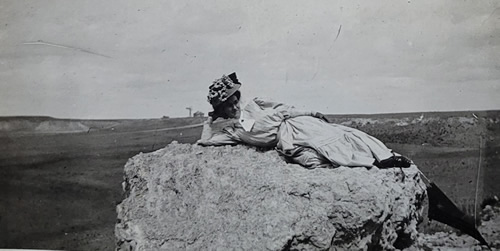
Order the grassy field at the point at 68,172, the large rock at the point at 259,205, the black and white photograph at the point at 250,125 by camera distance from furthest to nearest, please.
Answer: the grassy field at the point at 68,172, the black and white photograph at the point at 250,125, the large rock at the point at 259,205

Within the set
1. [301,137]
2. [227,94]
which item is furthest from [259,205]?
[227,94]

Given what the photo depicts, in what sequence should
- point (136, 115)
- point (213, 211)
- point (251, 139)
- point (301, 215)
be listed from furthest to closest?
point (136, 115) → point (251, 139) → point (213, 211) → point (301, 215)

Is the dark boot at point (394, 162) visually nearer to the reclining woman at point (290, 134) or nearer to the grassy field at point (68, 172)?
the reclining woman at point (290, 134)

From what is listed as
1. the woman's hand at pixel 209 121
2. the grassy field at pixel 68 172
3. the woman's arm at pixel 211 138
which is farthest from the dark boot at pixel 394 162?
the woman's hand at pixel 209 121

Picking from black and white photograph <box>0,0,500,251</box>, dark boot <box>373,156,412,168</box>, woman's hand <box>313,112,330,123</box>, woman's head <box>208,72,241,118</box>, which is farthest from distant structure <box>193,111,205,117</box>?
dark boot <box>373,156,412,168</box>

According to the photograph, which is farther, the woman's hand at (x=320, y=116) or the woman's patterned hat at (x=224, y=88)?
the woman's patterned hat at (x=224, y=88)

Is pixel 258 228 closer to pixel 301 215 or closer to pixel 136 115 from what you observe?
pixel 301 215

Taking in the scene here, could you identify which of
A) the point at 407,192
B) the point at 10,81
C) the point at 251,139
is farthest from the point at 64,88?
the point at 407,192
